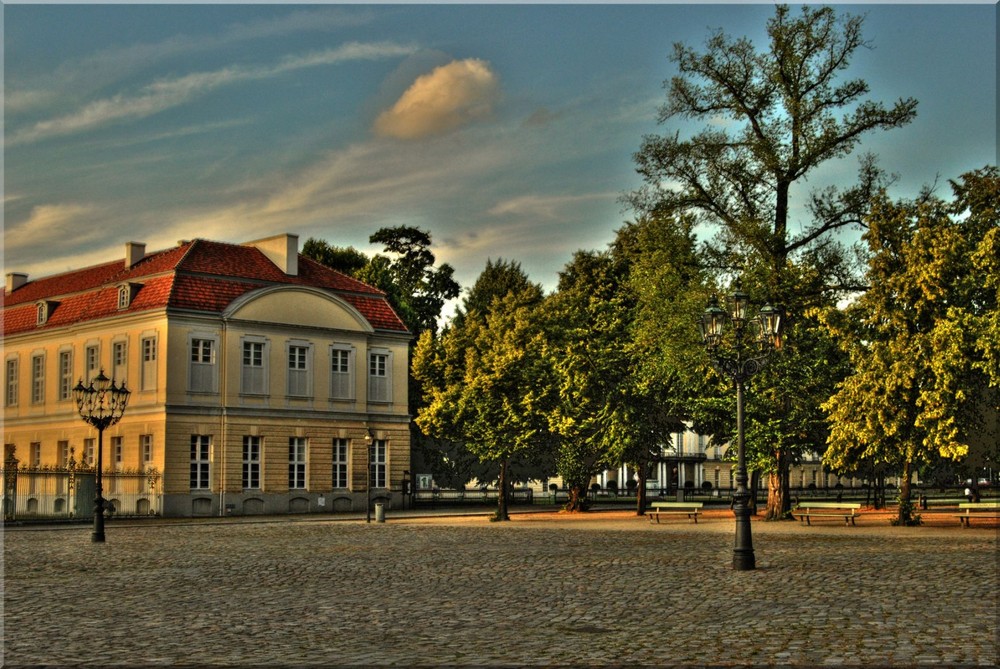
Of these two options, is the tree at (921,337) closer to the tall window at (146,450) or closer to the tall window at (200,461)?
the tall window at (200,461)

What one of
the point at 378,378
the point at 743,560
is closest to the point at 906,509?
the point at 743,560

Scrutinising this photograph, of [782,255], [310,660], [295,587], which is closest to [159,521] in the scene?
[782,255]

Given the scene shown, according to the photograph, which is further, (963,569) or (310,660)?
(963,569)

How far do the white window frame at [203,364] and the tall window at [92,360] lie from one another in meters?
5.98

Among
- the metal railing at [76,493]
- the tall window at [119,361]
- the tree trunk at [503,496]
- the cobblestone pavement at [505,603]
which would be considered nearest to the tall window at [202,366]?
the tall window at [119,361]

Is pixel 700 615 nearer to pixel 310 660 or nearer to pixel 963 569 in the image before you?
pixel 310 660

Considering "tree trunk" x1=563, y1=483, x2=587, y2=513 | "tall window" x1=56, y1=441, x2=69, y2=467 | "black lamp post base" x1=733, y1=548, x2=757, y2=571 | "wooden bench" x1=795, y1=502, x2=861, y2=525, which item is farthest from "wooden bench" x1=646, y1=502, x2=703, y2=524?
"tall window" x1=56, y1=441, x2=69, y2=467

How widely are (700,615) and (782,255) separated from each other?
28.5m

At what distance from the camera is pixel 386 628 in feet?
48.1

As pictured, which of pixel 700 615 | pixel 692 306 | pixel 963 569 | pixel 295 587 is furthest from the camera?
pixel 692 306

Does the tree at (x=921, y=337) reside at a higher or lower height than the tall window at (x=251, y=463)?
higher

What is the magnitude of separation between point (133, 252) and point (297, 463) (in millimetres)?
13364

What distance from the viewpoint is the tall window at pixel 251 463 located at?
55625 millimetres

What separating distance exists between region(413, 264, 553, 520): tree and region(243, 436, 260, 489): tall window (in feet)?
31.2
